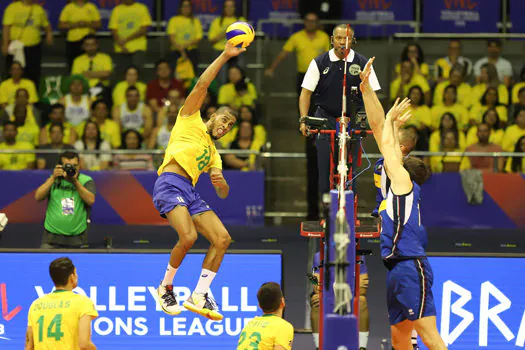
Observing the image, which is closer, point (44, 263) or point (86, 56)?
point (44, 263)

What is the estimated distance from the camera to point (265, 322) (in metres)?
9.05

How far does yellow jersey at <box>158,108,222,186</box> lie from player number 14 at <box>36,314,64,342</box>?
6.55 feet

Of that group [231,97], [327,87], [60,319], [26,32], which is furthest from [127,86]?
[60,319]

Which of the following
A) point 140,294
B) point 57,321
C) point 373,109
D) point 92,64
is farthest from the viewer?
point 92,64

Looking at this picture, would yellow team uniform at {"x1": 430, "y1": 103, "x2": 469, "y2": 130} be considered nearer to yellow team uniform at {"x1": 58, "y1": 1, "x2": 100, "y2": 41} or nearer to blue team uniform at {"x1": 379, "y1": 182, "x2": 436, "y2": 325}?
yellow team uniform at {"x1": 58, "y1": 1, "x2": 100, "y2": 41}

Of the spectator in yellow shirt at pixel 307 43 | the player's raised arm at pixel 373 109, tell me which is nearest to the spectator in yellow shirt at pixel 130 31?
the spectator in yellow shirt at pixel 307 43

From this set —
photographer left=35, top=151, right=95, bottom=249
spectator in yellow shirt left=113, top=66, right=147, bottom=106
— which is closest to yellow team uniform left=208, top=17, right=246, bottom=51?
spectator in yellow shirt left=113, top=66, right=147, bottom=106

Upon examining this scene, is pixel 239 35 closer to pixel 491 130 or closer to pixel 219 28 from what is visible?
pixel 491 130

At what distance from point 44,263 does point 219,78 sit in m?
7.89

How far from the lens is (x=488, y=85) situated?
62.7 feet

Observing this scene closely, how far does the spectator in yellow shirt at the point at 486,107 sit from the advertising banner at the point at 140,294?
8.05 metres

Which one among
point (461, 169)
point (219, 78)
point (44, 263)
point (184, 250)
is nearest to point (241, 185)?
point (219, 78)

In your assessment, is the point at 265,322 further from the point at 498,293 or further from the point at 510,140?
the point at 510,140

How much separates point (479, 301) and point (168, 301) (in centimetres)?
362
